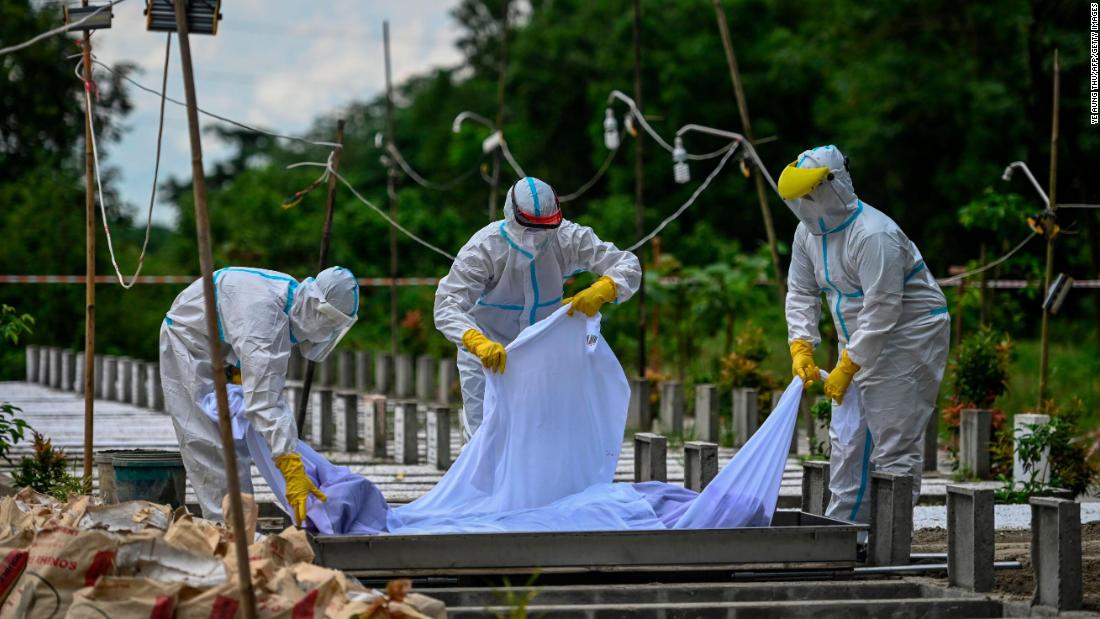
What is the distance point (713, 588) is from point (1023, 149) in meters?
22.4

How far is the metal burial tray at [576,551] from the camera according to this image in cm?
686

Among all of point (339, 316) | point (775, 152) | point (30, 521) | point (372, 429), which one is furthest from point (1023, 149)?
point (30, 521)

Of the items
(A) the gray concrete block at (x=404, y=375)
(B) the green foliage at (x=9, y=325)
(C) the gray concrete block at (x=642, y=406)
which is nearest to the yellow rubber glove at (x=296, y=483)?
(B) the green foliage at (x=9, y=325)

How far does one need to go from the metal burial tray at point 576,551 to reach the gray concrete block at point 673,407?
23.1 ft

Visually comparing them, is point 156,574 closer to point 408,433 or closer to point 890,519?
point 890,519

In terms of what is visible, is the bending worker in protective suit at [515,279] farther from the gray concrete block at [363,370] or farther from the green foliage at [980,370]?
the gray concrete block at [363,370]

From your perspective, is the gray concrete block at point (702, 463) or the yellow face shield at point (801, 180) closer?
the yellow face shield at point (801, 180)

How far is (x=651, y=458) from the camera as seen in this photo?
9266 mm

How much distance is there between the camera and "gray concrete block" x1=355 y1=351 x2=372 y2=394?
19766 mm

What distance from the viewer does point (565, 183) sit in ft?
122

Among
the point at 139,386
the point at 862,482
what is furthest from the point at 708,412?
the point at 139,386

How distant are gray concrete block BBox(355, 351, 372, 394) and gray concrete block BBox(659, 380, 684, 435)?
6.14m

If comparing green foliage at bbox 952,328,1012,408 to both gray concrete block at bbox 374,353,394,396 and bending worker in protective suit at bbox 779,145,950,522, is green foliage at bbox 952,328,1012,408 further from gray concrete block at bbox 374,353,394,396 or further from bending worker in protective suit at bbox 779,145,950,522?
gray concrete block at bbox 374,353,394,396

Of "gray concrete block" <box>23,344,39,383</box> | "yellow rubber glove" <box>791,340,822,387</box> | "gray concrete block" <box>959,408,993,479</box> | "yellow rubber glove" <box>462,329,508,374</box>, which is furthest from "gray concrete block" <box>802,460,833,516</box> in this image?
"gray concrete block" <box>23,344,39,383</box>
